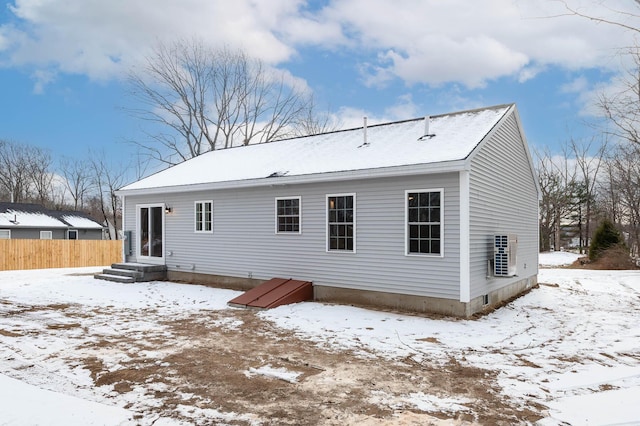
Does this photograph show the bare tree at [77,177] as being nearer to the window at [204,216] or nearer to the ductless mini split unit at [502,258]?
the window at [204,216]

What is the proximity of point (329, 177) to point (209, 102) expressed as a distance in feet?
70.6

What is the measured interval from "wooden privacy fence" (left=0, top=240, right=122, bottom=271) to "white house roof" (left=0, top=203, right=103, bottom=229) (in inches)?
267

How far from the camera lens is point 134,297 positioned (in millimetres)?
10062

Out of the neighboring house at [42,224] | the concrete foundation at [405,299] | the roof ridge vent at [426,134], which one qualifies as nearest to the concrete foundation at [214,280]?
the concrete foundation at [405,299]

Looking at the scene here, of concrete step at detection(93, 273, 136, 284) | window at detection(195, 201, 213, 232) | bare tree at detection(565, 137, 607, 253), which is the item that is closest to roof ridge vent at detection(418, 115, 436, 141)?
window at detection(195, 201, 213, 232)

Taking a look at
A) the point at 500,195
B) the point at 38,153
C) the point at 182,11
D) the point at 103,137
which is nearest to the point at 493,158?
the point at 500,195

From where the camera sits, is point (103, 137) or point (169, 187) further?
point (103, 137)

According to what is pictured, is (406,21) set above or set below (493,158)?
above

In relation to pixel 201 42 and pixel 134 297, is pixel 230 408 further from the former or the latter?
pixel 201 42

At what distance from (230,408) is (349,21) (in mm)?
14734

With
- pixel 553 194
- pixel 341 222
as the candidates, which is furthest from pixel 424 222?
pixel 553 194

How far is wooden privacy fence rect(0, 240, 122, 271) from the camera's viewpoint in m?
17.2

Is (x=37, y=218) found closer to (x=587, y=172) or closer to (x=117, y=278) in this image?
(x=117, y=278)

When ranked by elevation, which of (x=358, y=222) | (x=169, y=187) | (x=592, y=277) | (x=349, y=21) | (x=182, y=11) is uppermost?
(x=182, y=11)
